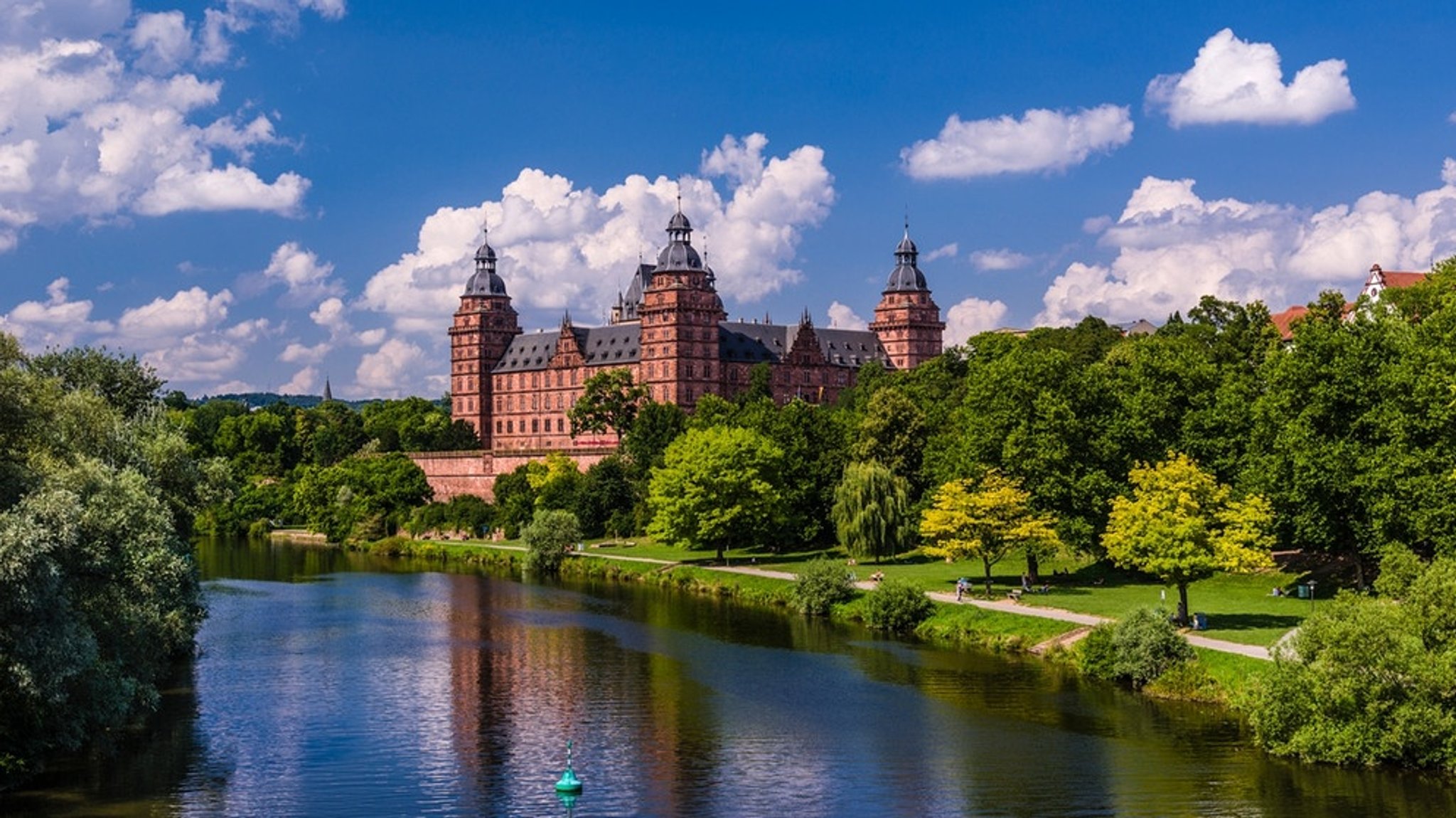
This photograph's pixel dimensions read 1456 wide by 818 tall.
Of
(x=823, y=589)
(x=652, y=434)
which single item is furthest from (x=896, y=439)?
(x=652, y=434)

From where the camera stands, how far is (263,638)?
5528 centimetres

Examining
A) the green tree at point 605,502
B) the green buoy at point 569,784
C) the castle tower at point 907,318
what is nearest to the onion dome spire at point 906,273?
the castle tower at point 907,318

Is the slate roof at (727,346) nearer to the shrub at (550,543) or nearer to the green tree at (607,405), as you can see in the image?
the green tree at (607,405)

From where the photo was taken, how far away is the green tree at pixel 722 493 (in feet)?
247

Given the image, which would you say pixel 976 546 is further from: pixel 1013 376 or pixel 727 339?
pixel 727 339

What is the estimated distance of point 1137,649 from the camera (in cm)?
4272

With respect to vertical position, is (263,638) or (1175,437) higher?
(1175,437)

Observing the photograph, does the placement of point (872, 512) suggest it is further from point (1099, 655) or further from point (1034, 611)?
point (1099, 655)

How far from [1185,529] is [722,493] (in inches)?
1313

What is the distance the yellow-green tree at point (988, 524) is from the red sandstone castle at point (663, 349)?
244ft

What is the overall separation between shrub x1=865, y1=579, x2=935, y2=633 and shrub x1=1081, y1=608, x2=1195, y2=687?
10478mm

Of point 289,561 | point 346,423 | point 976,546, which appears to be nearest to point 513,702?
point 976,546

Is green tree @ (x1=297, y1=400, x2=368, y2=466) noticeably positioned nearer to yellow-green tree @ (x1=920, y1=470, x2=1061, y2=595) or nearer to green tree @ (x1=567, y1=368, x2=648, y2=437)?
green tree @ (x1=567, y1=368, x2=648, y2=437)

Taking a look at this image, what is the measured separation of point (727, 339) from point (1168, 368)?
83.0 m
